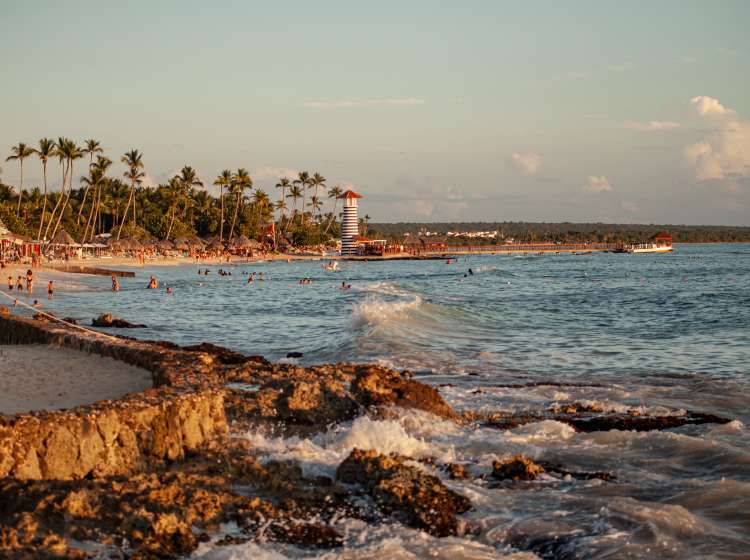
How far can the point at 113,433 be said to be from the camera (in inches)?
339

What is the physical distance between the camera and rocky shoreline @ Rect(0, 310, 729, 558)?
684cm

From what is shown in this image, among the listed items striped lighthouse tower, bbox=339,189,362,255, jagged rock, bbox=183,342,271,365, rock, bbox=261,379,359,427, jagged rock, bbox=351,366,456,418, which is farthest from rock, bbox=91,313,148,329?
striped lighthouse tower, bbox=339,189,362,255

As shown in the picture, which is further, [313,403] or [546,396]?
[546,396]

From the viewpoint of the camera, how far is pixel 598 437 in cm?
1093

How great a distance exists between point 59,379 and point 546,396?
881 cm

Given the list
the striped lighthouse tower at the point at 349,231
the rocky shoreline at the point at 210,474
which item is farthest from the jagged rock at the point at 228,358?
the striped lighthouse tower at the point at 349,231

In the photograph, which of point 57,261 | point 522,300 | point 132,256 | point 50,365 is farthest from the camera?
point 132,256

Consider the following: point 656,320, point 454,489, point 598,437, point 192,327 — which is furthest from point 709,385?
point 192,327

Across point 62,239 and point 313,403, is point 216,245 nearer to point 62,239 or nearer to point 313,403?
point 62,239

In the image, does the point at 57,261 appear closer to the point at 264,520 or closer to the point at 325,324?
the point at 325,324

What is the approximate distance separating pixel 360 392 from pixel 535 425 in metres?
Result: 2.62

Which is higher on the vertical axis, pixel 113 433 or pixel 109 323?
pixel 113 433

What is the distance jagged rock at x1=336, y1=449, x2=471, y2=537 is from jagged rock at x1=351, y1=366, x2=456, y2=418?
2.51m

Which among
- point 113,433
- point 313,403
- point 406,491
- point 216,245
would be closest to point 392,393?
point 313,403
